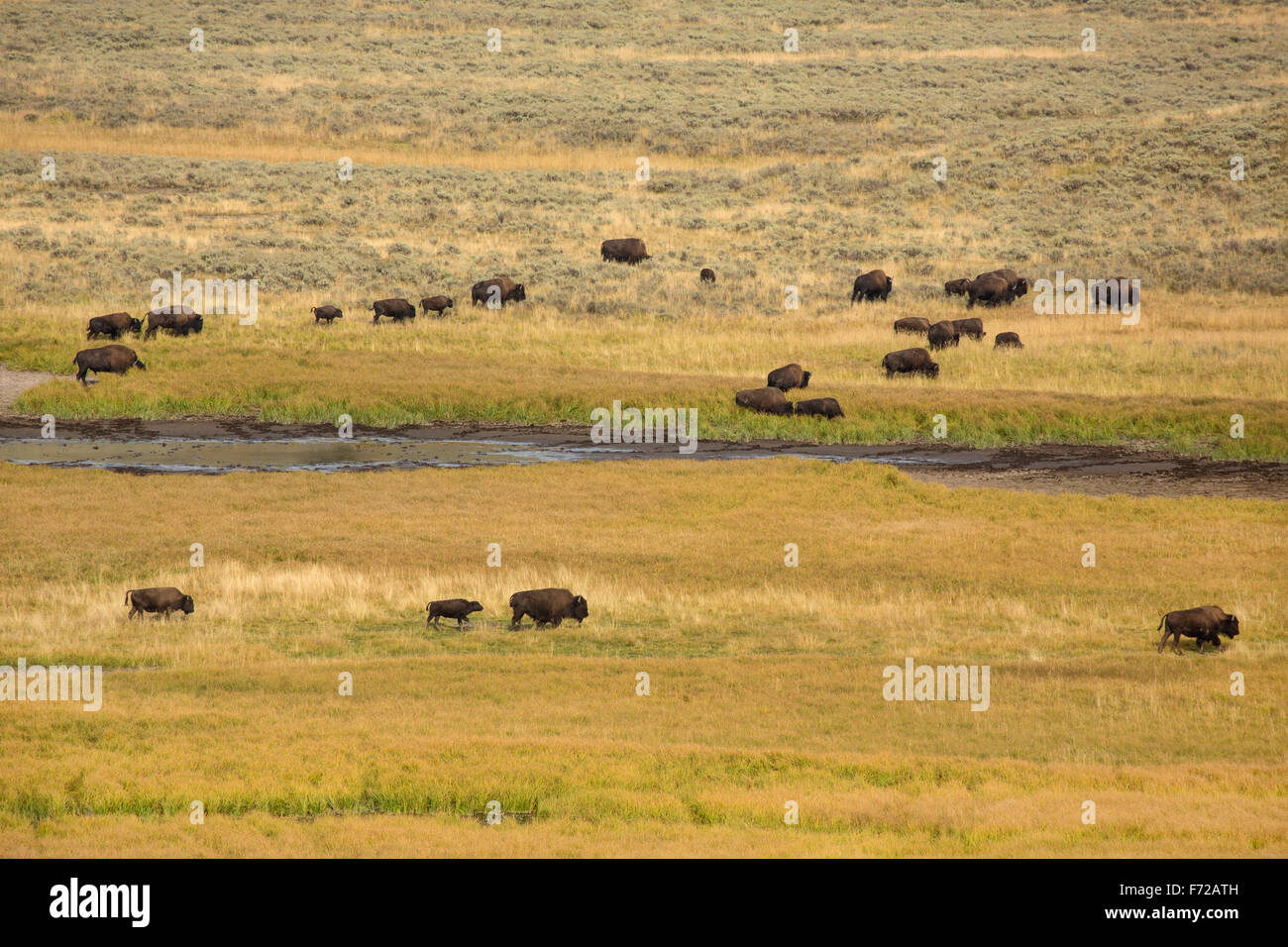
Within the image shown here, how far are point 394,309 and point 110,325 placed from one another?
9.39 meters

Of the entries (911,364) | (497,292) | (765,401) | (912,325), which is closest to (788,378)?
(765,401)

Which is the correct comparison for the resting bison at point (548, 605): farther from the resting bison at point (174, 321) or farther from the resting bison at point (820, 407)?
the resting bison at point (174, 321)

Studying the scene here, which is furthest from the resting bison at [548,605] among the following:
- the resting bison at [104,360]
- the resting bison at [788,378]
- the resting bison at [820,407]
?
the resting bison at [104,360]

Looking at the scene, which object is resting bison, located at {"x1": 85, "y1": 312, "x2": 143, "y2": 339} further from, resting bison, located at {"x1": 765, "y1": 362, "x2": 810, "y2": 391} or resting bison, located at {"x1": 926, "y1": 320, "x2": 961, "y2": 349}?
resting bison, located at {"x1": 926, "y1": 320, "x2": 961, "y2": 349}

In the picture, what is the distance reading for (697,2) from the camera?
125250mm

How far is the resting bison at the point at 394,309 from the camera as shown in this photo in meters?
49.2

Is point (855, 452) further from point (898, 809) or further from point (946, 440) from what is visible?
point (898, 809)

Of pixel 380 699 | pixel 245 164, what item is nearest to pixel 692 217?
pixel 245 164

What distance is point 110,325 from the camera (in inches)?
1778

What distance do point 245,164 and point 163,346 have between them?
3178cm

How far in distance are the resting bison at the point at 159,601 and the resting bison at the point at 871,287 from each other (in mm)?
34712

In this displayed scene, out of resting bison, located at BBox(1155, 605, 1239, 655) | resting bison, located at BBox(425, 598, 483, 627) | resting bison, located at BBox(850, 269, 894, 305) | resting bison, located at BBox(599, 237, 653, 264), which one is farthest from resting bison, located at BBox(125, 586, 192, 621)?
resting bison, located at BBox(599, 237, 653, 264)

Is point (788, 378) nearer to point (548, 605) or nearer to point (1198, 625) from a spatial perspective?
point (548, 605)

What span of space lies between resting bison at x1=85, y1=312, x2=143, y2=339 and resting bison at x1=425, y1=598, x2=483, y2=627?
85.1ft
